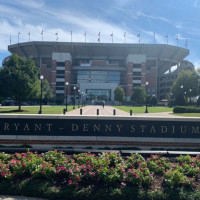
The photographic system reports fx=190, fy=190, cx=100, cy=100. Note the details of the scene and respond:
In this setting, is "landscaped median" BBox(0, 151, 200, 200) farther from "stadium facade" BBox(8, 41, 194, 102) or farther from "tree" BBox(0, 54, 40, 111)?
"stadium facade" BBox(8, 41, 194, 102)

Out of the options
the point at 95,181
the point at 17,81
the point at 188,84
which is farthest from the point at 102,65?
the point at 95,181

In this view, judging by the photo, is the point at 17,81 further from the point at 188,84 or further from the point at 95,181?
the point at 188,84

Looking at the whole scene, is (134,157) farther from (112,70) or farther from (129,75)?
(112,70)

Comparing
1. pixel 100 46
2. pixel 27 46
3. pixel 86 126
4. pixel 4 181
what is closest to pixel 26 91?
pixel 86 126

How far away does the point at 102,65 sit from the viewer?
98062mm

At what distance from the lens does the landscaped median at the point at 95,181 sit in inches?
168

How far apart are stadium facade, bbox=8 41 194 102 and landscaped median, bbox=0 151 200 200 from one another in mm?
85023

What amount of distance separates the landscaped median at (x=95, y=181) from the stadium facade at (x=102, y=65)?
85.0 meters

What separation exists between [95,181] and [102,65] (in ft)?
313

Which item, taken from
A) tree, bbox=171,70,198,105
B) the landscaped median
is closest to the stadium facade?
tree, bbox=171,70,198,105

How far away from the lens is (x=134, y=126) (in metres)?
8.65

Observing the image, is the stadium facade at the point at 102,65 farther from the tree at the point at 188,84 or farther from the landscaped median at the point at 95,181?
the landscaped median at the point at 95,181

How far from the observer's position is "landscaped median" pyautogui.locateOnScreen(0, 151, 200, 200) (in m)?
4.28

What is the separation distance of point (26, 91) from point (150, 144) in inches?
972
